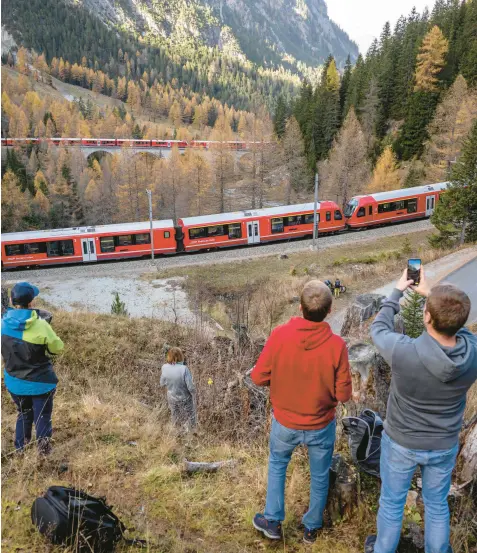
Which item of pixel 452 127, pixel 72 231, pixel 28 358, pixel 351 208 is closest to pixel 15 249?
pixel 72 231

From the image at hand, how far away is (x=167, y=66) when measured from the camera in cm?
16550

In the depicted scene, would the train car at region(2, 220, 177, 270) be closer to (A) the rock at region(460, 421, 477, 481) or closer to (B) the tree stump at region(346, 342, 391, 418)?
(B) the tree stump at region(346, 342, 391, 418)

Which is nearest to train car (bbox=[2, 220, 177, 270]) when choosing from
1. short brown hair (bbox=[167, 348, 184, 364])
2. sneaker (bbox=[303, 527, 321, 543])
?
short brown hair (bbox=[167, 348, 184, 364])

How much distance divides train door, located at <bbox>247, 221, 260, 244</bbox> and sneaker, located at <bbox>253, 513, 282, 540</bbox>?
26126mm

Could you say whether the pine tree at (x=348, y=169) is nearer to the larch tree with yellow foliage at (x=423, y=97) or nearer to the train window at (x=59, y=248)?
the larch tree with yellow foliage at (x=423, y=97)

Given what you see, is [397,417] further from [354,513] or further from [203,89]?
[203,89]

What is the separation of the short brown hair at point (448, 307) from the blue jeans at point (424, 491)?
808 millimetres

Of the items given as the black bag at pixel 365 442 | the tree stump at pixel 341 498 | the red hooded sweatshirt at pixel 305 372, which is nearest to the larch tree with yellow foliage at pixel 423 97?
the black bag at pixel 365 442

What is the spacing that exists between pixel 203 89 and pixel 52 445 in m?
172

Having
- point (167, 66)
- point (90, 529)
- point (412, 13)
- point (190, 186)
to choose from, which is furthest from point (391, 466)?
point (167, 66)

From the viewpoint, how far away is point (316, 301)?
270cm

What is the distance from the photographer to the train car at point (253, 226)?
28.4 m

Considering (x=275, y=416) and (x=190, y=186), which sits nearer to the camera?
(x=275, y=416)

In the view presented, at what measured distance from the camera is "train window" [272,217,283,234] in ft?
96.1
